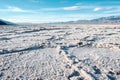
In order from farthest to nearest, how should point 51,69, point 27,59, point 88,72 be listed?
1. point 27,59
2. point 51,69
3. point 88,72

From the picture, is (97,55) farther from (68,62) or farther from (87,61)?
(68,62)

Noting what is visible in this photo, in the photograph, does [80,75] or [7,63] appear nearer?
[80,75]

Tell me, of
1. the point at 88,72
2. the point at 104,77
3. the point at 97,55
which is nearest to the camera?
the point at 104,77

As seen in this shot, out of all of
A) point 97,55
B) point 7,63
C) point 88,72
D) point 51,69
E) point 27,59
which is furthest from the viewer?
point 97,55

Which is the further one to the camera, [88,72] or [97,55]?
[97,55]

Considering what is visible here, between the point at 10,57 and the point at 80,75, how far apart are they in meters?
2.50

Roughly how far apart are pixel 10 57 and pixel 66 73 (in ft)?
7.13

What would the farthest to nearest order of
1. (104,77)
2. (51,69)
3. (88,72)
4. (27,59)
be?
(27,59) → (51,69) → (88,72) → (104,77)

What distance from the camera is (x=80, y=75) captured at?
4.28m

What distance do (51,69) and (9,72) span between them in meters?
0.97

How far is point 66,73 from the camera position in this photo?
14.6 ft

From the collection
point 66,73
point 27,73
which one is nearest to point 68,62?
point 66,73

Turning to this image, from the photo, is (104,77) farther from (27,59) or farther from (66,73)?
(27,59)

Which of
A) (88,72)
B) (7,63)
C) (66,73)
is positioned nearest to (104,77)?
(88,72)
